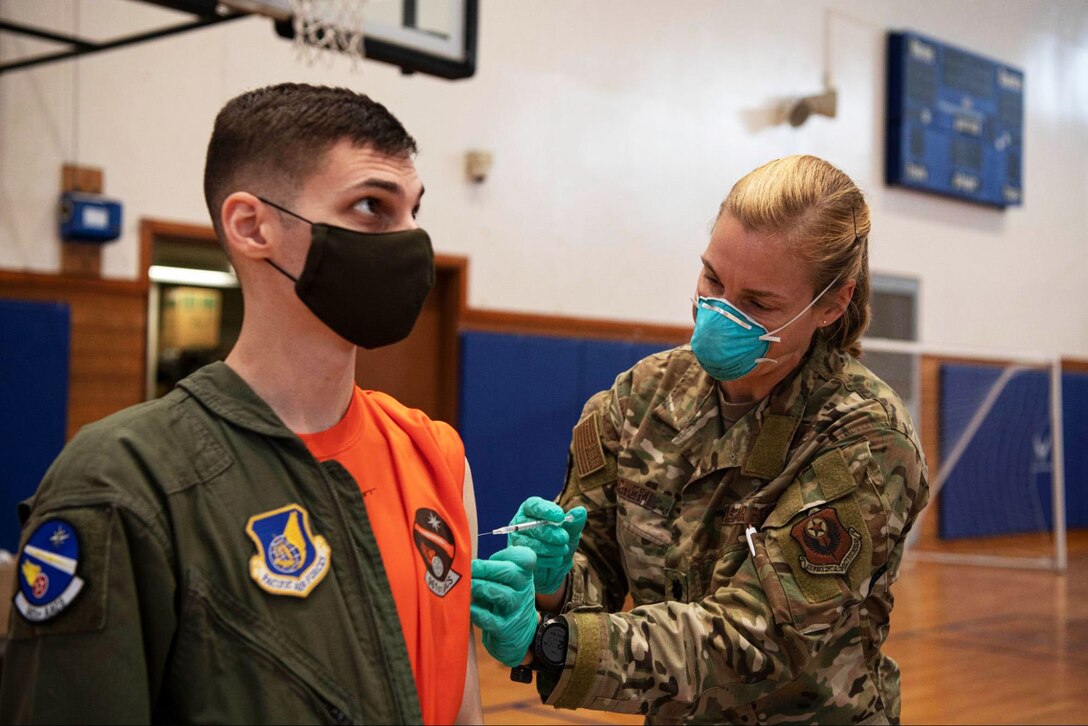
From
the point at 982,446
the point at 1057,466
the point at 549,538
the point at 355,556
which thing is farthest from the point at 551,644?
the point at 982,446

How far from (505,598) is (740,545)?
48cm

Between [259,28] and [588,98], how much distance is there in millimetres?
2186

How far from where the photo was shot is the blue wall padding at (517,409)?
643cm

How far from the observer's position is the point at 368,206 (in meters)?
1.25

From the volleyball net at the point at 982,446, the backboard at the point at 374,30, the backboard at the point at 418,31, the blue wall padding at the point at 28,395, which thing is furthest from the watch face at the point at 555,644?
the volleyball net at the point at 982,446

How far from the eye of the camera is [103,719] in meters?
0.97

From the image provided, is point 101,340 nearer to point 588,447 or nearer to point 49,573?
point 588,447

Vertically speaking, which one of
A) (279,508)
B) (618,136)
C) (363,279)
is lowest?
(279,508)

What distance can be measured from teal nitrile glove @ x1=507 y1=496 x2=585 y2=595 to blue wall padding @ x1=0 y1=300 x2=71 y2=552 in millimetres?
3826

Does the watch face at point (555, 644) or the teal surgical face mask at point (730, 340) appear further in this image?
the teal surgical face mask at point (730, 340)

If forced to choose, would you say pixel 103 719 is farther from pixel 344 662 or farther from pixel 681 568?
pixel 681 568

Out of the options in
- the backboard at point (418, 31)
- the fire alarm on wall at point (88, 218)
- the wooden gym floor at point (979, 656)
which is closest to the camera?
the backboard at point (418, 31)

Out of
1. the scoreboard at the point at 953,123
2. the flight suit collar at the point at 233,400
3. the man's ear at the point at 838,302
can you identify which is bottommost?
the flight suit collar at the point at 233,400

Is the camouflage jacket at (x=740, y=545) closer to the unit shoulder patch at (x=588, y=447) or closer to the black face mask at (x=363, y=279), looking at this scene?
the unit shoulder patch at (x=588, y=447)
